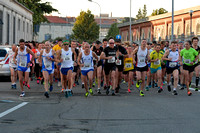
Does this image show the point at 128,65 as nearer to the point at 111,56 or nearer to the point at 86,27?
Answer: the point at 111,56

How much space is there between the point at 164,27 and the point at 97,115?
54050 millimetres

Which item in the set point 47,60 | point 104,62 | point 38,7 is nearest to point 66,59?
point 47,60

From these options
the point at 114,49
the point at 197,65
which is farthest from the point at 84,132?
the point at 197,65

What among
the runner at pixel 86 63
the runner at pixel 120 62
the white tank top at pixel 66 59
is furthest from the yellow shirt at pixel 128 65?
the white tank top at pixel 66 59

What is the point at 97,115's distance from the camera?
939cm

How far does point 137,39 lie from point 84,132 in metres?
69.2

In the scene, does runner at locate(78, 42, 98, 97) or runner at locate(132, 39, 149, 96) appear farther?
runner at locate(132, 39, 149, 96)

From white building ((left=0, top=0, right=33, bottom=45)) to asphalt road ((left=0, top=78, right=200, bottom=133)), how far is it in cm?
3127

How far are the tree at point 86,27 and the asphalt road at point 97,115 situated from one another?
7847cm

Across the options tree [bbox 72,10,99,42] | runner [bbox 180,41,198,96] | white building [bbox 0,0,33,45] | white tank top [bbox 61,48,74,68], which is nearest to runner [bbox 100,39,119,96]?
white tank top [bbox 61,48,74,68]

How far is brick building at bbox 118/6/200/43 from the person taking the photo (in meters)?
51.3

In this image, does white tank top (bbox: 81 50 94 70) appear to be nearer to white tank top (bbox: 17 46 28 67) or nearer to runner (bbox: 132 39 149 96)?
runner (bbox: 132 39 149 96)

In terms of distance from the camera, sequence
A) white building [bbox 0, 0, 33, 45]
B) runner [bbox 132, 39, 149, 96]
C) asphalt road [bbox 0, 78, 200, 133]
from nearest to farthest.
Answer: asphalt road [bbox 0, 78, 200, 133] → runner [bbox 132, 39, 149, 96] → white building [bbox 0, 0, 33, 45]

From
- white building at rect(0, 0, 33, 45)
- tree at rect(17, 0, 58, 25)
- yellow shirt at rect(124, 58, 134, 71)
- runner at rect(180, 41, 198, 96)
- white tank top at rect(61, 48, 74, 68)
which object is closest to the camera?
white tank top at rect(61, 48, 74, 68)
